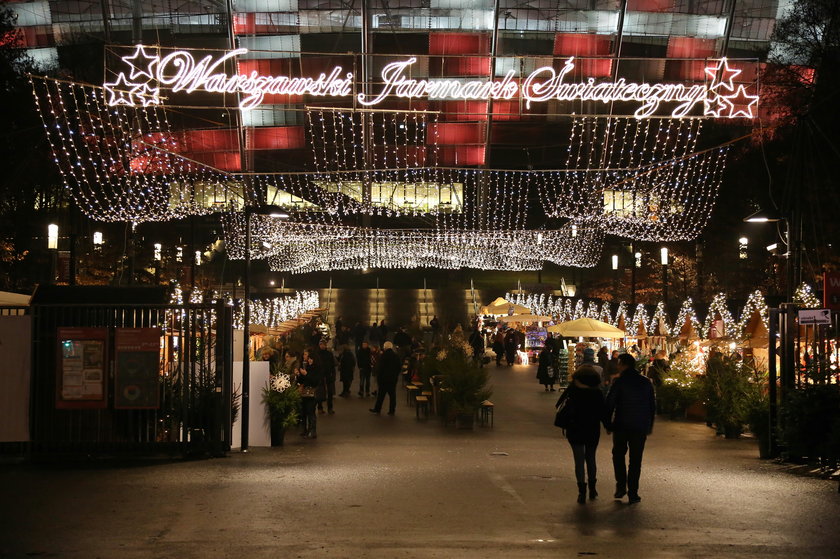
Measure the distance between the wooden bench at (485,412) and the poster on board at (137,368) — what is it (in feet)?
24.8

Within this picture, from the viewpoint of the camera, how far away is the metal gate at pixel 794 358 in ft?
46.1

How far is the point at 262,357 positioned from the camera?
2166 cm

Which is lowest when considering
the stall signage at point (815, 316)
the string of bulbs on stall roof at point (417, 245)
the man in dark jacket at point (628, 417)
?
the man in dark jacket at point (628, 417)

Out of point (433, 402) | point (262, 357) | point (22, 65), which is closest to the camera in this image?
point (262, 357)

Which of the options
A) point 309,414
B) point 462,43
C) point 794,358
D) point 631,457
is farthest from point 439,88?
point 462,43

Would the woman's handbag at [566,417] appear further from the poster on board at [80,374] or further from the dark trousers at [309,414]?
the dark trousers at [309,414]

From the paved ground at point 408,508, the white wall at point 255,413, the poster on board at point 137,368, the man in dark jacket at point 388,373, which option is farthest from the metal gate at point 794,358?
the man in dark jacket at point 388,373

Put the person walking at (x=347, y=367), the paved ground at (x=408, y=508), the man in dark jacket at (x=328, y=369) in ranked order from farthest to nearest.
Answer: the person walking at (x=347, y=367) < the man in dark jacket at (x=328, y=369) < the paved ground at (x=408, y=508)

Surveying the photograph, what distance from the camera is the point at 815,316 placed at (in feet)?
46.0

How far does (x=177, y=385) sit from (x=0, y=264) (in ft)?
82.4

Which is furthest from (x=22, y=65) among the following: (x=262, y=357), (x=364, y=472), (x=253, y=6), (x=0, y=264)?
(x=364, y=472)

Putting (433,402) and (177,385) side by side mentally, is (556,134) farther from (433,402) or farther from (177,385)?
(177,385)

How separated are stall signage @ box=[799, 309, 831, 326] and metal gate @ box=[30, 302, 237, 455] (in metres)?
7.90

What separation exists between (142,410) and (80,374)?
0.97 metres
